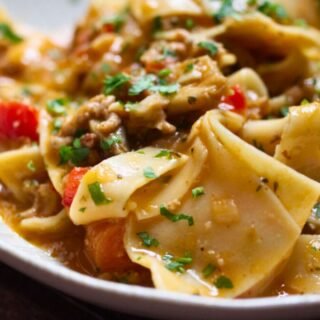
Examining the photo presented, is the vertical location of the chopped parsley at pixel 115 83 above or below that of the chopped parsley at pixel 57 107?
above

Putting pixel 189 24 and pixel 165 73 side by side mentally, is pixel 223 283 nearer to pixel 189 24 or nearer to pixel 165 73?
pixel 165 73

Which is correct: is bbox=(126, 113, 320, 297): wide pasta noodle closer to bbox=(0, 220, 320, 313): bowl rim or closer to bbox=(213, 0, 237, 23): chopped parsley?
bbox=(0, 220, 320, 313): bowl rim

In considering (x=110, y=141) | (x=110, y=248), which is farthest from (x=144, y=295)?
(x=110, y=141)

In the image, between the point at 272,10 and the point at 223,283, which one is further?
the point at 272,10

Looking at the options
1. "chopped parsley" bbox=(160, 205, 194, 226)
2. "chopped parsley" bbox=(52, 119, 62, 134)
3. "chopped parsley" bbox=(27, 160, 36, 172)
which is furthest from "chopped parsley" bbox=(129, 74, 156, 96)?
"chopped parsley" bbox=(160, 205, 194, 226)

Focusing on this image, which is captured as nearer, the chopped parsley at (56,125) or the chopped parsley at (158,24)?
the chopped parsley at (56,125)

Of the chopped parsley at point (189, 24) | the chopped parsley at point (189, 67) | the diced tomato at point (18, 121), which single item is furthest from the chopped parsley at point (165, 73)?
the diced tomato at point (18, 121)

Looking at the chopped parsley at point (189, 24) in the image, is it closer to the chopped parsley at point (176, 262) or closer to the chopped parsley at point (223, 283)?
the chopped parsley at point (176, 262)
